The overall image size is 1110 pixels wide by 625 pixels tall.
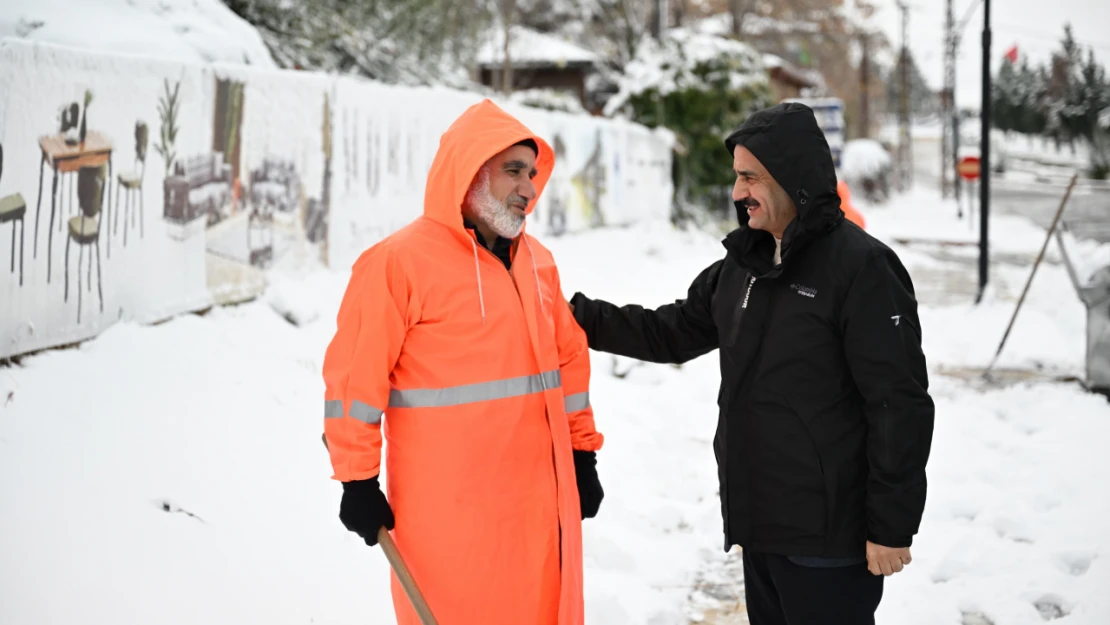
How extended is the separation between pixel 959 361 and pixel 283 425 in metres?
7.41

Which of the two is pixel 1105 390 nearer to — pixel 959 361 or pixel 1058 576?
pixel 959 361

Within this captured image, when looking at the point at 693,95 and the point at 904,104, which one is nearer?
the point at 693,95

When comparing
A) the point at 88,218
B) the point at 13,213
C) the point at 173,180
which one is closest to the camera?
the point at 13,213

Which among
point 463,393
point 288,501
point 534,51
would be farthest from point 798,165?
point 534,51

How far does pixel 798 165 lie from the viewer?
2.97 metres

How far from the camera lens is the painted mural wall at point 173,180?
5141mm

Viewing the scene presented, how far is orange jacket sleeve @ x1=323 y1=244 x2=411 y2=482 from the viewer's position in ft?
9.53

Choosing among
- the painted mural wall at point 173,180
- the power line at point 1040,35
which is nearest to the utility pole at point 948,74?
the power line at point 1040,35

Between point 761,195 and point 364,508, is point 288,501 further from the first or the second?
point 761,195

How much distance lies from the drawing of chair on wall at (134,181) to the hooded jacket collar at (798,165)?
4.12 meters

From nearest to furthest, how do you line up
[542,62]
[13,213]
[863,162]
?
[13,213] < [542,62] < [863,162]

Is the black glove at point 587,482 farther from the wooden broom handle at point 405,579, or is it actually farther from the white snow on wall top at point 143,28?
the white snow on wall top at point 143,28

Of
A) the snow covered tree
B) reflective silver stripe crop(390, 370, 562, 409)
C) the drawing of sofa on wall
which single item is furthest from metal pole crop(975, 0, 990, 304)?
reflective silver stripe crop(390, 370, 562, 409)

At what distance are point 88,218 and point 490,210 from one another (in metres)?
3.40
